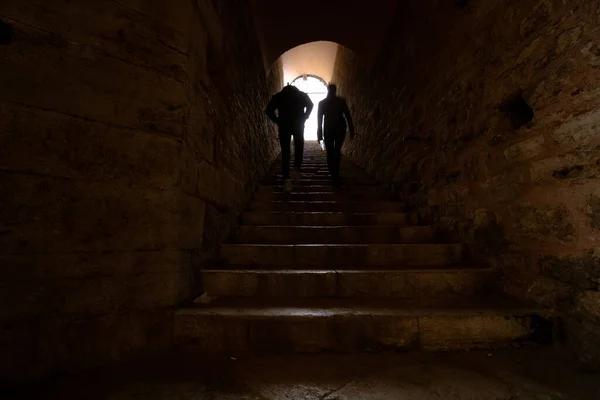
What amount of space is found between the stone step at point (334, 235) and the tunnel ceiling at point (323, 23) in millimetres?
3728

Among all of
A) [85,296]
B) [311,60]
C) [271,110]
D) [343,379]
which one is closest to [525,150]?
[343,379]

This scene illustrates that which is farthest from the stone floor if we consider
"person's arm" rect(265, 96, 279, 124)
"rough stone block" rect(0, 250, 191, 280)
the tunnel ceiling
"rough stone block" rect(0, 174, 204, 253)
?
the tunnel ceiling

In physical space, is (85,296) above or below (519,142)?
below

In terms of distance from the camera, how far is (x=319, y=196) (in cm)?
381

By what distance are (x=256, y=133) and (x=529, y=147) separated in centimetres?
358

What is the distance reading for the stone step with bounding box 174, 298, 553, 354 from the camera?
156cm

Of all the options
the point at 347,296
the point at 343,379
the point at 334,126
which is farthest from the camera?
the point at 334,126

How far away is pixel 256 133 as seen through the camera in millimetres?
4512

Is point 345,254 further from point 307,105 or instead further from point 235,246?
point 307,105

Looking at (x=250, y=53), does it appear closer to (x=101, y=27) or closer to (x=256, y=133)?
(x=256, y=133)

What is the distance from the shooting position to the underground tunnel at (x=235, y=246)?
134cm

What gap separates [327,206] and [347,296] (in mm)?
1576

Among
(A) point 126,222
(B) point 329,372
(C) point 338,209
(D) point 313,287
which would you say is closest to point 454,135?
(C) point 338,209

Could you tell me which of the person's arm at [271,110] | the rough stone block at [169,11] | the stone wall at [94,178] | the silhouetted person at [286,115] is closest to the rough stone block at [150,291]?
the stone wall at [94,178]
